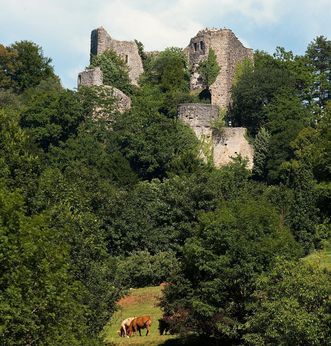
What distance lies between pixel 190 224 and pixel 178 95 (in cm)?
1871

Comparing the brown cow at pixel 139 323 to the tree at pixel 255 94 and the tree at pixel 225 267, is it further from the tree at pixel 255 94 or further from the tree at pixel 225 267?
the tree at pixel 255 94

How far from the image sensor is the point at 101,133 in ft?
227

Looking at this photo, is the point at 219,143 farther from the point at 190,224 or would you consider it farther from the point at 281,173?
→ the point at 190,224

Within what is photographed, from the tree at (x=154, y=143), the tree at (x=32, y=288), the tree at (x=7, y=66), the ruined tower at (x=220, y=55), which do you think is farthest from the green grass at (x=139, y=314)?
the tree at (x=7, y=66)

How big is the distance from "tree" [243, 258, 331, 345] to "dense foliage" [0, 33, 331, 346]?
0.05 m

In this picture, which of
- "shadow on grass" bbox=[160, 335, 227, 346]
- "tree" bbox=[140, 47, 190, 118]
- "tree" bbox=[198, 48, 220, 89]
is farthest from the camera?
"tree" bbox=[198, 48, 220, 89]

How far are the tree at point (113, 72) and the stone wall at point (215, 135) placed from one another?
6716 mm

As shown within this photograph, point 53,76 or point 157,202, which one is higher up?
point 53,76

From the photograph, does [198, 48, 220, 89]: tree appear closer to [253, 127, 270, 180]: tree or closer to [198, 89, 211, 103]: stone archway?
[198, 89, 211, 103]: stone archway

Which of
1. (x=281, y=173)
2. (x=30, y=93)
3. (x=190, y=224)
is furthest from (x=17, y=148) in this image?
(x=30, y=93)

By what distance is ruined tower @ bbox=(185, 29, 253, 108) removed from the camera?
71875 millimetres

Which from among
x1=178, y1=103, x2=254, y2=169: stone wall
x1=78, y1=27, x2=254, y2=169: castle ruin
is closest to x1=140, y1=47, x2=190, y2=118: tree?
x1=78, y1=27, x2=254, y2=169: castle ruin

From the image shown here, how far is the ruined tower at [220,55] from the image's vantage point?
71.9 m

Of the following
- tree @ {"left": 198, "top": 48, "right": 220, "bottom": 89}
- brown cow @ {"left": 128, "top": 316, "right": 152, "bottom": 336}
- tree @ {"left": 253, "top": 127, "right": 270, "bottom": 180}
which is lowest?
brown cow @ {"left": 128, "top": 316, "right": 152, "bottom": 336}
